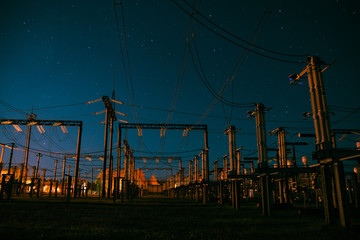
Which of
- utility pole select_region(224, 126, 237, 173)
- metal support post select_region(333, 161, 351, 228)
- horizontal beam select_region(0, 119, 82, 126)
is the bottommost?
metal support post select_region(333, 161, 351, 228)

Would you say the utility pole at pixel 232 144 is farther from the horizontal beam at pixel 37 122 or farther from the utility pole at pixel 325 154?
the horizontal beam at pixel 37 122

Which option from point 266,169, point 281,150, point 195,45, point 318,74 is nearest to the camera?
point 318,74

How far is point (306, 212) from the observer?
36.8ft

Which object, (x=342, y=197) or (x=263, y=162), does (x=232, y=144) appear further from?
(x=342, y=197)

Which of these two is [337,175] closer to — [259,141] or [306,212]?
[306,212]

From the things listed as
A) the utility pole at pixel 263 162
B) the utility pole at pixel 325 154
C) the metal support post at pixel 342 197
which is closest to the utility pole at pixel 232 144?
the utility pole at pixel 263 162

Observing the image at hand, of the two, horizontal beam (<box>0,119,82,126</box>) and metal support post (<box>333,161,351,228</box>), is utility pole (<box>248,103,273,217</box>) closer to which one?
metal support post (<box>333,161,351,228</box>)

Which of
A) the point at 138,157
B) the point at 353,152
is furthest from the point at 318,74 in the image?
the point at 138,157

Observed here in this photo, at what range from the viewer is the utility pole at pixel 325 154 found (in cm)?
712

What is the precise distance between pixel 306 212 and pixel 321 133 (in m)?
4.55

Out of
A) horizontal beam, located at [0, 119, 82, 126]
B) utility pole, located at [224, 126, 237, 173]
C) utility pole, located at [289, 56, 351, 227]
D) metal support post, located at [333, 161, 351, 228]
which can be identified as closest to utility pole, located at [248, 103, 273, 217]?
utility pole, located at [289, 56, 351, 227]

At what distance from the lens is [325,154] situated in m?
7.79

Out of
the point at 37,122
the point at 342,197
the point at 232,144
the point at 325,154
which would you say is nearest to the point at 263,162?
the point at 325,154

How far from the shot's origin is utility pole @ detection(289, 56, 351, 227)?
7.12m
